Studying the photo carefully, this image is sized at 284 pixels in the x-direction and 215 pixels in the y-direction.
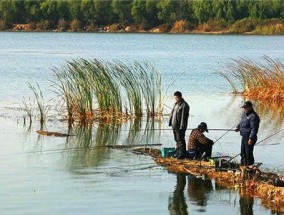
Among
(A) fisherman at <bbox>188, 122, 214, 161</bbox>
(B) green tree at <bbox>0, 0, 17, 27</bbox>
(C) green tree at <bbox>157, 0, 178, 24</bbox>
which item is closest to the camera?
(A) fisherman at <bbox>188, 122, 214, 161</bbox>

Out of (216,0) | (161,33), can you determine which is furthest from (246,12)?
(161,33)

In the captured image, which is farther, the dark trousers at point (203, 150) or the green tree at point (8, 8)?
the green tree at point (8, 8)

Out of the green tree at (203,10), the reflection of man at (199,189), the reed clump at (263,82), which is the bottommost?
the reflection of man at (199,189)

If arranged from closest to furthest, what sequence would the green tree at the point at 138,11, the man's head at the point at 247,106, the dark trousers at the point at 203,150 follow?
the man's head at the point at 247,106
the dark trousers at the point at 203,150
the green tree at the point at 138,11

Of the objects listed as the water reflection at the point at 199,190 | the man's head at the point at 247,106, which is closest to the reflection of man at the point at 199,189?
the water reflection at the point at 199,190

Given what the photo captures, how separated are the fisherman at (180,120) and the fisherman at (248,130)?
55.8 inches

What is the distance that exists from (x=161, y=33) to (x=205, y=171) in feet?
291

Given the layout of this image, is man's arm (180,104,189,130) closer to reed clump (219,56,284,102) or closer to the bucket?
the bucket

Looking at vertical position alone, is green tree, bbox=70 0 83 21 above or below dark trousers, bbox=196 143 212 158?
above

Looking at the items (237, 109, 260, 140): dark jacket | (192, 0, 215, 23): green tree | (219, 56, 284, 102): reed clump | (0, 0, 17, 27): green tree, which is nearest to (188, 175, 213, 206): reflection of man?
(237, 109, 260, 140): dark jacket

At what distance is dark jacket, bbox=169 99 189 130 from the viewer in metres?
19.4

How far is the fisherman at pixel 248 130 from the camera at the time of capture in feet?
59.1

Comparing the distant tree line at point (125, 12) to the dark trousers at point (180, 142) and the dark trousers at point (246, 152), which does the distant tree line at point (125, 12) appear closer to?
the dark trousers at point (180, 142)

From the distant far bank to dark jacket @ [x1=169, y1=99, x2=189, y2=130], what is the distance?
77925 millimetres
